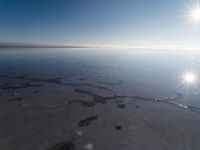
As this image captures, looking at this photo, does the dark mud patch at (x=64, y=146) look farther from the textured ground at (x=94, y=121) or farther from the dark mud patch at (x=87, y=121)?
the dark mud patch at (x=87, y=121)

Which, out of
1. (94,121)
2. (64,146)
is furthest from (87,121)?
(64,146)

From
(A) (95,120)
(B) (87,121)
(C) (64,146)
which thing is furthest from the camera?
(A) (95,120)

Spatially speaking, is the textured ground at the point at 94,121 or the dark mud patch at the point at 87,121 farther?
the dark mud patch at the point at 87,121

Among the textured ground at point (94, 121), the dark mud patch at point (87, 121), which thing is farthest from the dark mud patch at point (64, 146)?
the dark mud patch at point (87, 121)

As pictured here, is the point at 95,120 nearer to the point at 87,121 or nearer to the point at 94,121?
the point at 94,121

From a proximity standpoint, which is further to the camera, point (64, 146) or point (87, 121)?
point (87, 121)

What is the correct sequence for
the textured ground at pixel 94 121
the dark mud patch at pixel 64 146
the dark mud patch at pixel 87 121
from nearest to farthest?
the dark mud patch at pixel 64 146, the textured ground at pixel 94 121, the dark mud patch at pixel 87 121

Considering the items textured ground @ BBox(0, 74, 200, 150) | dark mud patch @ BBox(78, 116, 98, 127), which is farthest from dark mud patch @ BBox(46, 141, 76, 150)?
dark mud patch @ BBox(78, 116, 98, 127)

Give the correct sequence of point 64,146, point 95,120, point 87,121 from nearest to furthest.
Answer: point 64,146, point 87,121, point 95,120

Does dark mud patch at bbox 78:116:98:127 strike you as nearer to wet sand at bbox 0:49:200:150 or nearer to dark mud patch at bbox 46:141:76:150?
wet sand at bbox 0:49:200:150
